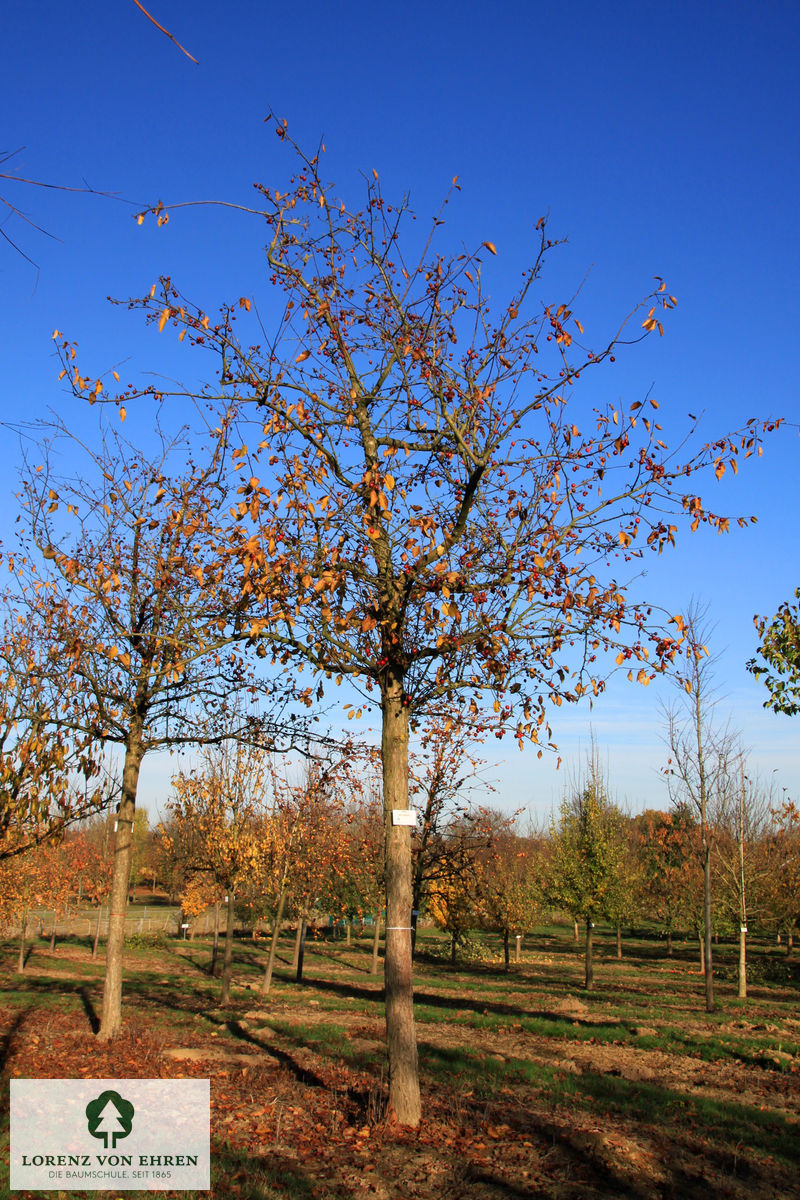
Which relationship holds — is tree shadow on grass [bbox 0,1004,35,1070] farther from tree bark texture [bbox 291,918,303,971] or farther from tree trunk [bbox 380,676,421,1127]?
tree bark texture [bbox 291,918,303,971]

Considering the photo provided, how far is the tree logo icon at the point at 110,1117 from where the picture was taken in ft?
18.7

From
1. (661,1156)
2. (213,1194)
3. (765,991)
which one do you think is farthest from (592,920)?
(213,1194)

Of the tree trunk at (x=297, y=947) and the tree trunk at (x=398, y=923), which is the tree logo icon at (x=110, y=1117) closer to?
the tree trunk at (x=398, y=923)

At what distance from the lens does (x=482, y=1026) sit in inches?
572

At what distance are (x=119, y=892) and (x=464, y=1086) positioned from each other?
539 centimetres

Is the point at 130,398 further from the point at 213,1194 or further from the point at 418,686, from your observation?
the point at 213,1194

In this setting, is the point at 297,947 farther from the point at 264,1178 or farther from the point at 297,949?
the point at 264,1178

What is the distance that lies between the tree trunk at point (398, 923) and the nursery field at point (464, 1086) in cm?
29

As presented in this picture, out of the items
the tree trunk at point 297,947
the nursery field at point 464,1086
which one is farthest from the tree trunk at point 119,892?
the tree trunk at point 297,947

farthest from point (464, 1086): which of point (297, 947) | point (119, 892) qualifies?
point (297, 947)

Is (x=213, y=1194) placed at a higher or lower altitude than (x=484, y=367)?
lower

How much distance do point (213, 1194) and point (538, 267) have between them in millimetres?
7735

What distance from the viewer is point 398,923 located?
7.10 m

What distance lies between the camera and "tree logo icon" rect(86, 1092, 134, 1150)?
571cm
